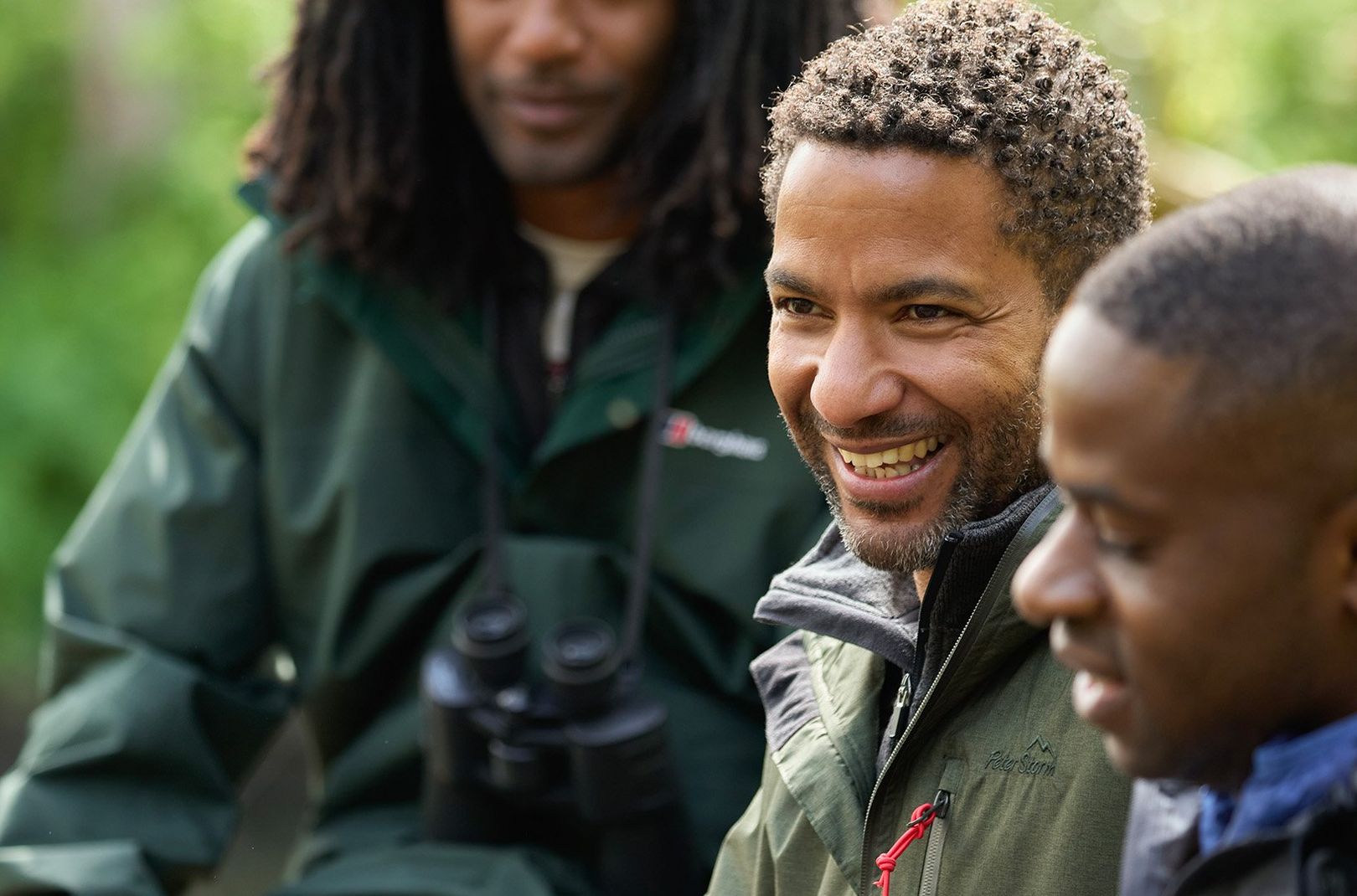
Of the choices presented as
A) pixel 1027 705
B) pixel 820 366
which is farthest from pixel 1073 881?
pixel 820 366

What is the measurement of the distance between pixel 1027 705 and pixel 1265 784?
1.32ft

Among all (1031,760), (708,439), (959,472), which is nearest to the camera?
(1031,760)

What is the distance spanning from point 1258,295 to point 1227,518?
0.51 feet

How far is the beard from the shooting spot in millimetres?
1739

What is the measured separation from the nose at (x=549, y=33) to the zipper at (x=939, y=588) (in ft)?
5.18

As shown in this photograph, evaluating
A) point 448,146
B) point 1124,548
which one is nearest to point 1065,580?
point 1124,548

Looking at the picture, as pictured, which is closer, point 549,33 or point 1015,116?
point 1015,116

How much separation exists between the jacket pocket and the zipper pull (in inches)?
4.5

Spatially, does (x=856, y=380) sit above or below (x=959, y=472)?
above

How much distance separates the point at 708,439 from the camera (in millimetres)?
2973

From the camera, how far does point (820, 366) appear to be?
1746 millimetres

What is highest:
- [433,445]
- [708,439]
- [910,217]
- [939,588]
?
[910,217]

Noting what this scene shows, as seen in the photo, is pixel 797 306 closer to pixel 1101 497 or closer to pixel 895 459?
pixel 895 459

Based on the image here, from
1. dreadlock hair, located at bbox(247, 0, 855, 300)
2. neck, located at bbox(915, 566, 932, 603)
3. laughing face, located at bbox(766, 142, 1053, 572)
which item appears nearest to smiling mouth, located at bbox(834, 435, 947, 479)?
laughing face, located at bbox(766, 142, 1053, 572)
